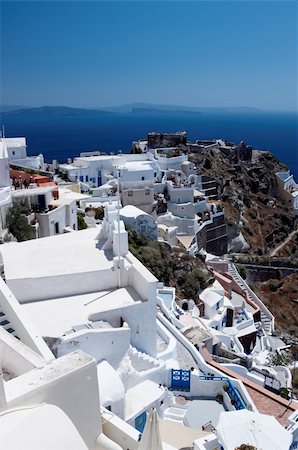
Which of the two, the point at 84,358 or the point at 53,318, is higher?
the point at 84,358

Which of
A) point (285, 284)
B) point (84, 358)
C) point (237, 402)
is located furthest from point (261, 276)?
point (84, 358)

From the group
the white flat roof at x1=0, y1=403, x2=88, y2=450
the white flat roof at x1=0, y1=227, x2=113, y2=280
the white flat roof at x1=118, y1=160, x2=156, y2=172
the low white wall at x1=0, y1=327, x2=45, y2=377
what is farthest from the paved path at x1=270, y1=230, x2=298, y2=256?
the white flat roof at x1=0, y1=403, x2=88, y2=450

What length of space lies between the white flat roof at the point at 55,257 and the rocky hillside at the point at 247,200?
30.3m

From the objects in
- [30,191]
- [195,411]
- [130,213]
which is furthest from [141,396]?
[130,213]

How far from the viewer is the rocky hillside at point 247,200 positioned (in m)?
48.8

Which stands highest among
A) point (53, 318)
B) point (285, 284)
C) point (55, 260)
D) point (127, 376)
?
point (55, 260)

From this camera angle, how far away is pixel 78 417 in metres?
6.74

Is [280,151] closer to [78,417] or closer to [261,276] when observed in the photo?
[261,276]

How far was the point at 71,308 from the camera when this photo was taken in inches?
552

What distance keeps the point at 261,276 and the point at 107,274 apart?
26.8 m

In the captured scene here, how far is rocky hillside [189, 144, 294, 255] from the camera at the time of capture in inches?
1923

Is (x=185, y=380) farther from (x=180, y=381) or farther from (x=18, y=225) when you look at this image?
(x=18, y=225)

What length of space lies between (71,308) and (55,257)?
261 centimetres

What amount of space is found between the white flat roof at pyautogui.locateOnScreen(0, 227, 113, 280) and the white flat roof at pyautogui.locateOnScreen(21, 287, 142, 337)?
0.88 m
